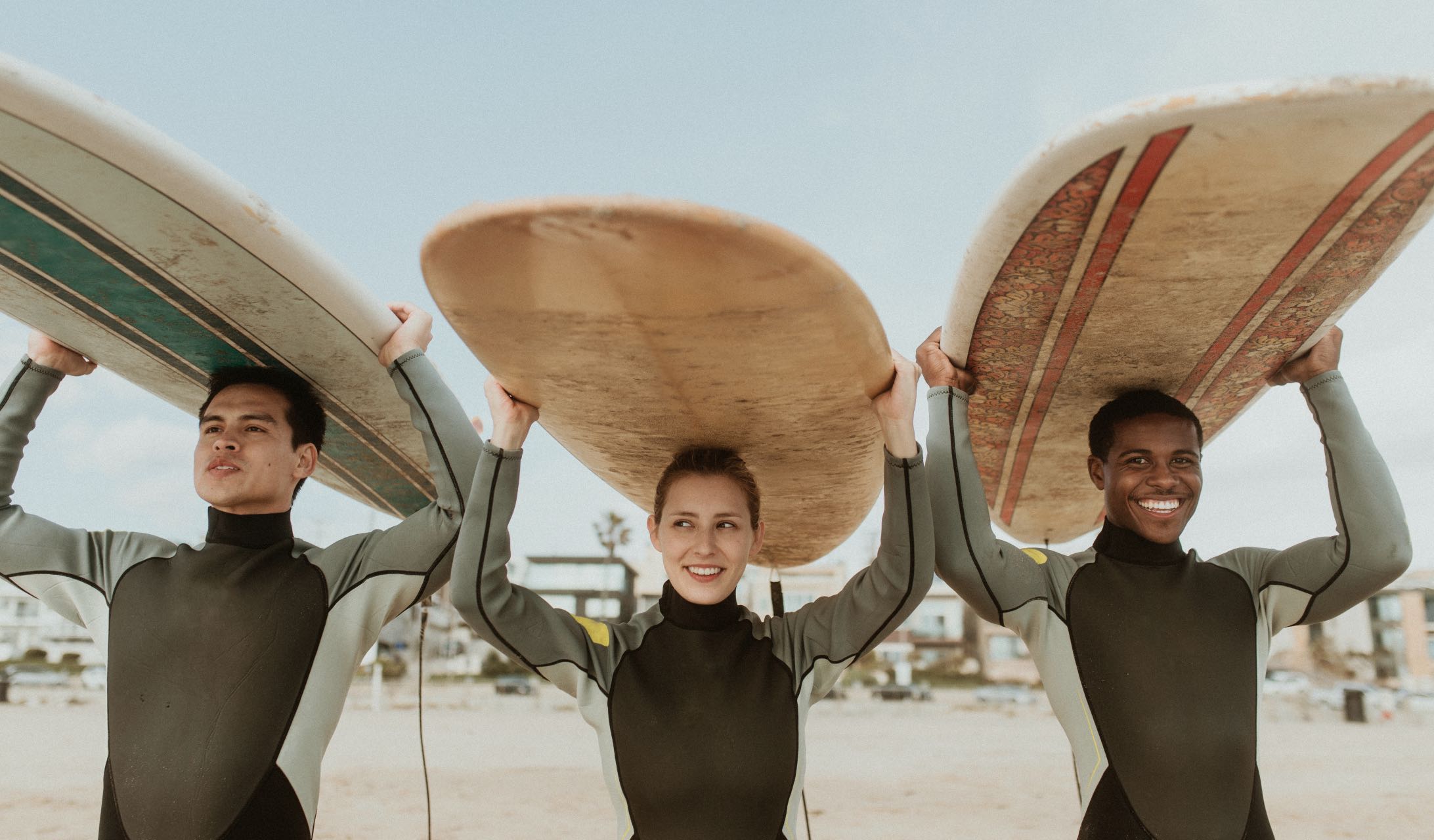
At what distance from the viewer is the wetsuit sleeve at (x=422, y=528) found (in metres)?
2.16

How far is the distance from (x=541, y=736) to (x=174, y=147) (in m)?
19.7

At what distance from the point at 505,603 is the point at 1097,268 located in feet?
4.51

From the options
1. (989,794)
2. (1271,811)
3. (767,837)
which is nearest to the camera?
(767,837)

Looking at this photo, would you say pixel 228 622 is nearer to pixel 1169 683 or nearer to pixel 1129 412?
pixel 1169 683

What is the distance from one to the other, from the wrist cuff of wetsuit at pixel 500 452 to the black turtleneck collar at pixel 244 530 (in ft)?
1.86

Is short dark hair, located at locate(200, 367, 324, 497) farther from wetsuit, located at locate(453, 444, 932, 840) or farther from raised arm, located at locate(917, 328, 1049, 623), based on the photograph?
raised arm, located at locate(917, 328, 1049, 623)

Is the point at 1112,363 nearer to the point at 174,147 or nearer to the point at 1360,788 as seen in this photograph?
the point at 174,147

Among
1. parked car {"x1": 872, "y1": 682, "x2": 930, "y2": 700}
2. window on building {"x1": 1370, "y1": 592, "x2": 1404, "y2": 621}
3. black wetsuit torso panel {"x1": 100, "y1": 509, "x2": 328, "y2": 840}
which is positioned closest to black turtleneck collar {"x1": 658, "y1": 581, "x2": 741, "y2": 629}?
black wetsuit torso panel {"x1": 100, "y1": 509, "x2": 328, "y2": 840}

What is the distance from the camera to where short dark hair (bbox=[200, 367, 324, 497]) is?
2301 mm

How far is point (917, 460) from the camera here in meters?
2.00

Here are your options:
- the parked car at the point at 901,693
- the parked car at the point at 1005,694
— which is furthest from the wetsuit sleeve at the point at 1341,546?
the parked car at the point at 901,693

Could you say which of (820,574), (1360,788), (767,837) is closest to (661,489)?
(767,837)

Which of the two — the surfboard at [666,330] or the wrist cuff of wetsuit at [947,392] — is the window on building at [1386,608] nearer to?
the wrist cuff of wetsuit at [947,392]

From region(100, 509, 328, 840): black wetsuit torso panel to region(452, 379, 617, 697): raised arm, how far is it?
41 centimetres
